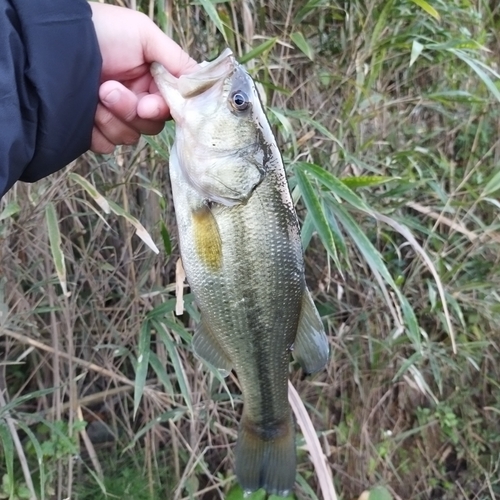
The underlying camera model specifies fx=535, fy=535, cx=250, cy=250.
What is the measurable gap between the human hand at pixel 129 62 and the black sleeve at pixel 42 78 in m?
0.06

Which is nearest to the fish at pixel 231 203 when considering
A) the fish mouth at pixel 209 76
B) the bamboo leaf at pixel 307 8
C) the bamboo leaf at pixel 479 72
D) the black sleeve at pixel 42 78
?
the fish mouth at pixel 209 76

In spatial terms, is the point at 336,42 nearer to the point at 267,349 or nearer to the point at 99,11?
the point at 99,11

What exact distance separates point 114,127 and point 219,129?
0.93 feet

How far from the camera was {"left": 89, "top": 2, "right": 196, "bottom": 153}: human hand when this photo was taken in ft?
3.47

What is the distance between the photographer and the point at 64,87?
96 cm

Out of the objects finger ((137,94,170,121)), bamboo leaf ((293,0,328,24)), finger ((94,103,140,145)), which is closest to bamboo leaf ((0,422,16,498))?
finger ((94,103,140,145))

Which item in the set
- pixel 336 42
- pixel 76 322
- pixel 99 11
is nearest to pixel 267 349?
pixel 99 11

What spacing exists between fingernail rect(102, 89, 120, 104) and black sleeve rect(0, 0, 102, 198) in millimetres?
21

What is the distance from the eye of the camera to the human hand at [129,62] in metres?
1.06

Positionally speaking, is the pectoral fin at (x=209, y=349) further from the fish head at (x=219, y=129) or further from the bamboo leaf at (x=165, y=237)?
the bamboo leaf at (x=165, y=237)

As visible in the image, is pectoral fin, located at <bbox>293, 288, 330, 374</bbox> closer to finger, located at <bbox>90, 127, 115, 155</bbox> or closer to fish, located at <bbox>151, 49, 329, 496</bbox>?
fish, located at <bbox>151, 49, 329, 496</bbox>

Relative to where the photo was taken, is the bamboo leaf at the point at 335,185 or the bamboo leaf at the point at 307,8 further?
the bamboo leaf at the point at 307,8

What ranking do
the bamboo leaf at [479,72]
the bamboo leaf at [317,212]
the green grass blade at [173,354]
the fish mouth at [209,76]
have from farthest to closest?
the bamboo leaf at [479,72] → the green grass blade at [173,354] → the bamboo leaf at [317,212] → the fish mouth at [209,76]

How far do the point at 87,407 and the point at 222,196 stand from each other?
123cm
